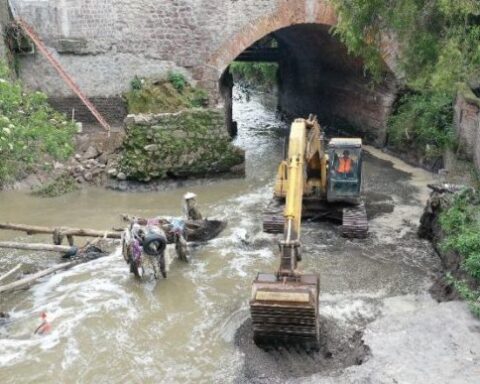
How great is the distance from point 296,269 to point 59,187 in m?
8.10

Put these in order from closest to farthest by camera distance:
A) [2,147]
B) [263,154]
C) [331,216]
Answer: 1. [2,147]
2. [331,216]
3. [263,154]

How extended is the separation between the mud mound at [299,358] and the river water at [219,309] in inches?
0.8

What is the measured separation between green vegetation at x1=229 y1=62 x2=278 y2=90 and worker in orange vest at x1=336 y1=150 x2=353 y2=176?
666 inches

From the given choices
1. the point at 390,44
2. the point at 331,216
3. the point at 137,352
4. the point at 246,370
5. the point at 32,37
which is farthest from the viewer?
the point at 390,44

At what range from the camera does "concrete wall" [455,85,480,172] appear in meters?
12.8

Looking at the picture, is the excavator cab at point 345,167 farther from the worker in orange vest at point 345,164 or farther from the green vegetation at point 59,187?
the green vegetation at point 59,187

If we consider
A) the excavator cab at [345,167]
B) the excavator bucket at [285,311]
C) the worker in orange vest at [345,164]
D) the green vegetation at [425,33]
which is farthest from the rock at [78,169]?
the excavator bucket at [285,311]

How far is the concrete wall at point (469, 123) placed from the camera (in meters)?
12.8

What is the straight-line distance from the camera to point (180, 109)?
582 inches

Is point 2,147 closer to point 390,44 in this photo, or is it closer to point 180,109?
point 180,109

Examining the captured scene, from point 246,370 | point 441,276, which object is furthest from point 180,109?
point 246,370

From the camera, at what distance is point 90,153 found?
1444 cm

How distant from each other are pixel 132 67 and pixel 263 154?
14.9 ft

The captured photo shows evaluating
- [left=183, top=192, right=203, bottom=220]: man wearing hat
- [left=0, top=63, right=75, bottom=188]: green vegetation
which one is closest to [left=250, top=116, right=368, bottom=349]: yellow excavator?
[left=183, top=192, right=203, bottom=220]: man wearing hat
